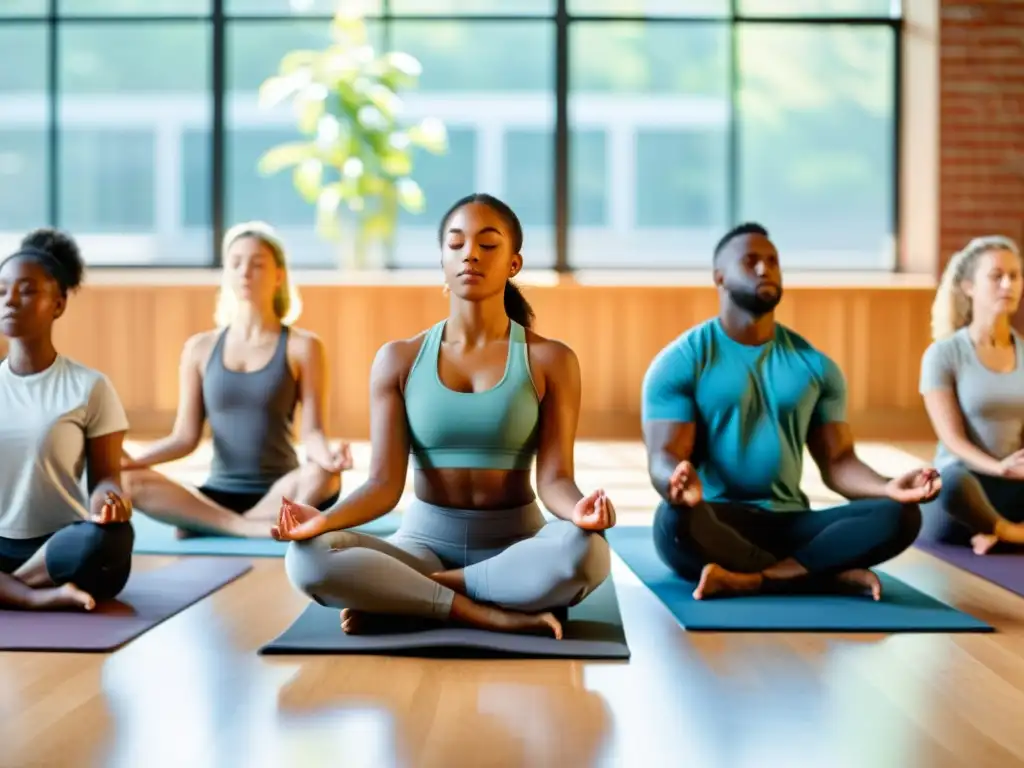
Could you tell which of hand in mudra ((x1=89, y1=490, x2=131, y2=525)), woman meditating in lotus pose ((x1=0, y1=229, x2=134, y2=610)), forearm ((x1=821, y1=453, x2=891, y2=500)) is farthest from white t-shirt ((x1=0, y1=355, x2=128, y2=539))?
forearm ((x1=821, y1=453, x2=891, y2=500))

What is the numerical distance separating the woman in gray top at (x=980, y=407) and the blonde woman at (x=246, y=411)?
5.75ft

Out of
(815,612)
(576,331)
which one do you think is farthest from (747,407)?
(576,331)

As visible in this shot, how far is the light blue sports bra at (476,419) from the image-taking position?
2600 millimetres

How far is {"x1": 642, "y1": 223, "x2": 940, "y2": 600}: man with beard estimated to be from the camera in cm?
294

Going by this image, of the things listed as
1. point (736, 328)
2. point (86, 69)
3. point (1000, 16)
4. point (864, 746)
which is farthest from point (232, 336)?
point (1000, 16)

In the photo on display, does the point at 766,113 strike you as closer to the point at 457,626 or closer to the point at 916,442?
the point at 916,442

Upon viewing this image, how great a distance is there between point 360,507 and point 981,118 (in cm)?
535

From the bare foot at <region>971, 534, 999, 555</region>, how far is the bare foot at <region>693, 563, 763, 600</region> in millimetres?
968

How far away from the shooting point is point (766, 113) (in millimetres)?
7164

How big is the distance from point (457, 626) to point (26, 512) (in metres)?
0.98

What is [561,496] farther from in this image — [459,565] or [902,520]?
[902,520]

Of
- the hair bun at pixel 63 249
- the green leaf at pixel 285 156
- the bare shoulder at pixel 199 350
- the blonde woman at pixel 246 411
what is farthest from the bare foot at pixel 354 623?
the green leaf at pixel 285 156

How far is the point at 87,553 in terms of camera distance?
269 centimetres

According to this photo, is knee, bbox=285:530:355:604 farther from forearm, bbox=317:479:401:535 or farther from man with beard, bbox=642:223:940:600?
man with beard, bbox=642:223:940:600
